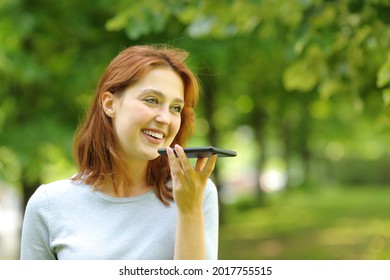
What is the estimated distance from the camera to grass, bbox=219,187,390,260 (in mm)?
11297

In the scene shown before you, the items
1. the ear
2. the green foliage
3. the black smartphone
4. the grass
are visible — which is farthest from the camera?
the grass

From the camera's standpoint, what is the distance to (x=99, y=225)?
2.17 metres

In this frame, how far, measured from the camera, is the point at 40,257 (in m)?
2.23

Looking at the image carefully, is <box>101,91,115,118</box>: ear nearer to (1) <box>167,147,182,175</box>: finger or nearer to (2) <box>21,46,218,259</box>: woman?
(2) <box>21,46,218,259</box>: woman

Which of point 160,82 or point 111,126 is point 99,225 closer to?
point 111,126

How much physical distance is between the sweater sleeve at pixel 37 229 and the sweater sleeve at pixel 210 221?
0.56 metres

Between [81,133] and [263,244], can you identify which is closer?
[81,133]

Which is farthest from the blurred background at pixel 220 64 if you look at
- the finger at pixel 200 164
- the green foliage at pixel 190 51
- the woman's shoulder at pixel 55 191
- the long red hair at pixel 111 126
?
the finger at pixel 200 164

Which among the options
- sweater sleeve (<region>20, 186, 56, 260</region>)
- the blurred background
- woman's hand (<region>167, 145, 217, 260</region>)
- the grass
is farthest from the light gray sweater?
the grass

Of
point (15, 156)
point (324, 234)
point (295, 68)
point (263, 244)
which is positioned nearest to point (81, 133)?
point (295, 68)

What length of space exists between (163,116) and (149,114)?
1.9 inches

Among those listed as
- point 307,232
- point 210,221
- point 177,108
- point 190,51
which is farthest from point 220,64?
point 307,232
